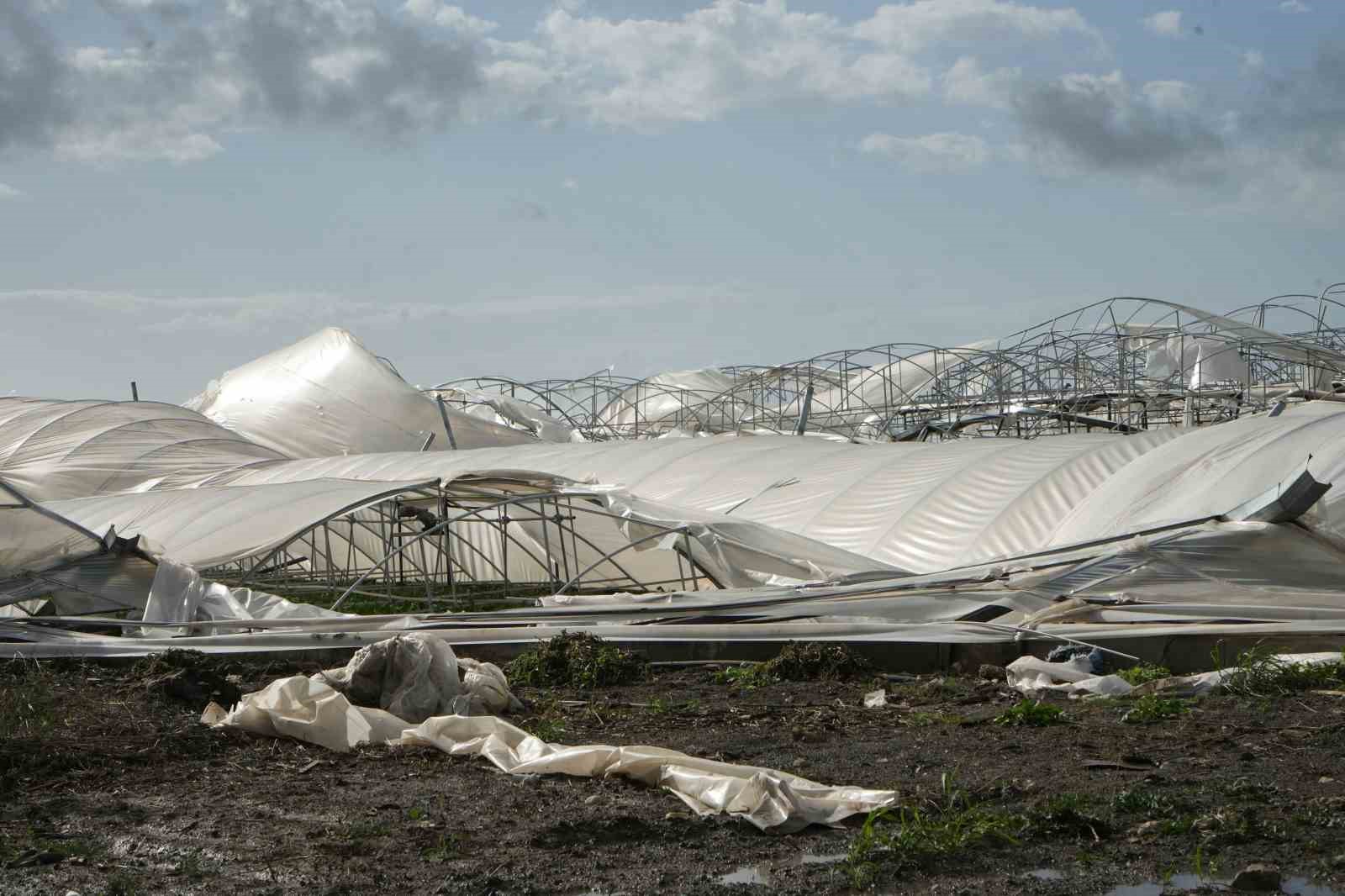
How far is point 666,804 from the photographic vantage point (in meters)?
8.00

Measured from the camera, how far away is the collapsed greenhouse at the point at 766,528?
49.4ft

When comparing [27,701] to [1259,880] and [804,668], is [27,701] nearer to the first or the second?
[804,668]

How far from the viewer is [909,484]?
23875 mm

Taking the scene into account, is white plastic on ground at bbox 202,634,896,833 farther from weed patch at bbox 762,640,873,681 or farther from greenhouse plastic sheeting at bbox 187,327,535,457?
greenhouse plastic sheeting at bbox 187,327,535,457

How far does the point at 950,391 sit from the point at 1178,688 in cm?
2960

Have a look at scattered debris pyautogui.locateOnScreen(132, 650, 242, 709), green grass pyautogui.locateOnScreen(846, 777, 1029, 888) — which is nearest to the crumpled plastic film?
scattered debris pyautogui.locateOnScreen(132, 650, 242, 709)

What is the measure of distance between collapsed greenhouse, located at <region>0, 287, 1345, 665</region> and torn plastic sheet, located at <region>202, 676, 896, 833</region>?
8.77 feet

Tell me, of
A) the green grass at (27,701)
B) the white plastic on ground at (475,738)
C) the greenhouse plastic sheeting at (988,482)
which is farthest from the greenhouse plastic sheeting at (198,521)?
the white plastic on ground at (475,738)

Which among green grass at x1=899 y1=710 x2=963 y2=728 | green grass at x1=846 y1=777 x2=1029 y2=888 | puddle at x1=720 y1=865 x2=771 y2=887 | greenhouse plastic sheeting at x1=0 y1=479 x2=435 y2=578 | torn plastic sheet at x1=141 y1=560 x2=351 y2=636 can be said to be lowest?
green grass at x1=899 y1=710 x2=963 y2=728

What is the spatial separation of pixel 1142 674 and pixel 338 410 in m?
40.2

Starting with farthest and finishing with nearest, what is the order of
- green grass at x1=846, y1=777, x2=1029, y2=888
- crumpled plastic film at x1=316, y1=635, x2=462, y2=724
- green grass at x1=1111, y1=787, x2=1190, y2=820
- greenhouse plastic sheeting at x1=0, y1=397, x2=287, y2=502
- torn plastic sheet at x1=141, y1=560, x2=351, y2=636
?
greenhouse plastic sheeting at x1=0, y1=397, x2=287, y2=502 → torn plastic sheet at x1=141, y1=560, x2=351, y2=636 → crumpled plastic film at x1=316, y1=635, x2=462, y2=724 → green grass at x1=1111, y1=787, x2=1190, y2=820 → green grass at x1=846, y1=777, x2=1029, y2=888

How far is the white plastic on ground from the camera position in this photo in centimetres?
759

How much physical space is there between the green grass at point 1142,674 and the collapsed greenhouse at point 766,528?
71cm

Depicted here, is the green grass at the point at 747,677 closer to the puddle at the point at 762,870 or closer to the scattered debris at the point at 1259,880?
the puddle at the point at 762,870
